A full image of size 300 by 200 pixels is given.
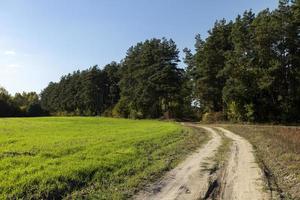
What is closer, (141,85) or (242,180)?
(242,180)

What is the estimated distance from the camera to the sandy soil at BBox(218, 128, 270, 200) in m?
12.5

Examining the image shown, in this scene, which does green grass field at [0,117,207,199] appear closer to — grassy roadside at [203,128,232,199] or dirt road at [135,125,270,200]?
dirt road at [135,125,270,200]

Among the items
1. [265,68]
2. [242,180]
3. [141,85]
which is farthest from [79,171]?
[141,85]

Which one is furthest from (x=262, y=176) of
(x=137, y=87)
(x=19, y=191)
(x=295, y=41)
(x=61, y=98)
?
(x=61, y=98)

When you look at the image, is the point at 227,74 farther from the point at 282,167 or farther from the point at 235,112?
the point at 282,167

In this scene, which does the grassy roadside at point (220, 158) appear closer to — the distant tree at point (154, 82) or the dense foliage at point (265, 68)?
the dense foliage at point (265, 68)

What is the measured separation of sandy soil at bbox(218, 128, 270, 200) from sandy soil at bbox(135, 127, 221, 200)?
2.47 ft

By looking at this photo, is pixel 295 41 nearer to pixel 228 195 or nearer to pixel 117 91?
pixel 228 195

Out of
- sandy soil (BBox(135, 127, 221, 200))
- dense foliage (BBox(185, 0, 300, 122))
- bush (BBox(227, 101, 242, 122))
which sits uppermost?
dense foliage (BBox(185, 0, 300, 122))

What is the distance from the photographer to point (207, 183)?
46.6 ft

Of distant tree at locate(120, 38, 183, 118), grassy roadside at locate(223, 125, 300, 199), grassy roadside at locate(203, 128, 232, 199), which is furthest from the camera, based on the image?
distant tree at locate(120, 38, 183, 118)

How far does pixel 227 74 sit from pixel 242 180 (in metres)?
55.2

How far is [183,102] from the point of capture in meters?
92.9

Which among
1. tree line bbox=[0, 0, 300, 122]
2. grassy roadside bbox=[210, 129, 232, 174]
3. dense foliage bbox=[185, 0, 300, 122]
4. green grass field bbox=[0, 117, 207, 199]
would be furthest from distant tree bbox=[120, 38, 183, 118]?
green grass field bbox=[0, 117, 207, 199]
